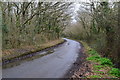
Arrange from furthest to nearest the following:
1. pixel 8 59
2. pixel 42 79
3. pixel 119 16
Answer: pixel 8 59 → pixel 119 16 → pixel 42 79

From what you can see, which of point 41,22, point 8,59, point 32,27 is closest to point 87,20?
point 41,22

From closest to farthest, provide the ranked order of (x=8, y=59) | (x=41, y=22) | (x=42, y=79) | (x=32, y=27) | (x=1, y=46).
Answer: (x=42, y=79), (x=8, y=59), (x=1, y=46), (x=32, y=27), (x=41, y=22)

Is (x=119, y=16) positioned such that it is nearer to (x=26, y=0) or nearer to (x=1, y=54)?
(x=1, y=54)

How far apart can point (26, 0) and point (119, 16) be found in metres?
13.7

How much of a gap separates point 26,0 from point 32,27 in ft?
15.5

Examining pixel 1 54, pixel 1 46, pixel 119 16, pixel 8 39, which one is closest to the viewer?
pixel 119 16

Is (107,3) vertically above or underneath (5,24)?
above

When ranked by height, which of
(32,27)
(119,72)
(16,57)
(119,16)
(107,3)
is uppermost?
(107,3)

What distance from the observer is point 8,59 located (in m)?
10.9

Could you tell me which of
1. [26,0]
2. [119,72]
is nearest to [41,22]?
[26,0]

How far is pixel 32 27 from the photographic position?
20672 mm

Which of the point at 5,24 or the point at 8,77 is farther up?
the point at 5,24

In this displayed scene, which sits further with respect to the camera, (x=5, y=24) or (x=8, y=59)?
(x=5, y=24)

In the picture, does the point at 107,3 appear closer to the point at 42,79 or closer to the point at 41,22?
the point at 42,79
